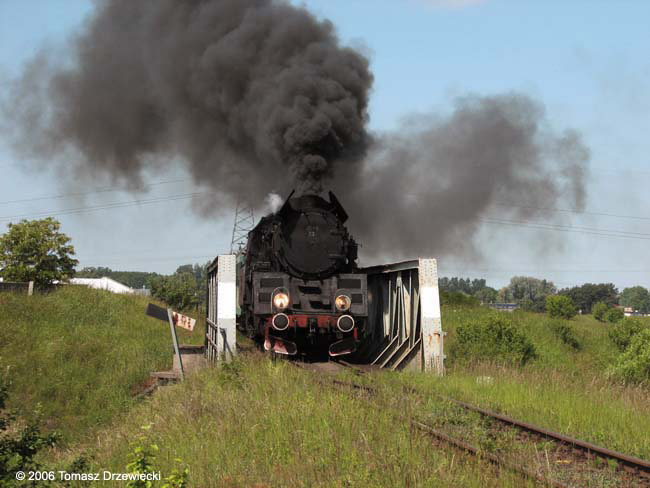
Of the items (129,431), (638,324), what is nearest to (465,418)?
(129,431)

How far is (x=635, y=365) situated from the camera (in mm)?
12352

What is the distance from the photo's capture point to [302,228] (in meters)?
12.3

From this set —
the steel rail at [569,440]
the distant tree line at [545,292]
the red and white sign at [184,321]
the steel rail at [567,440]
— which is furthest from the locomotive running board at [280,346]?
the distant tree line at [545,292]

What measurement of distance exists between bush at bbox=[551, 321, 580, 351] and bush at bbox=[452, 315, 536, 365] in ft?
22.6

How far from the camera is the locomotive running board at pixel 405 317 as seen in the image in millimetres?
11117

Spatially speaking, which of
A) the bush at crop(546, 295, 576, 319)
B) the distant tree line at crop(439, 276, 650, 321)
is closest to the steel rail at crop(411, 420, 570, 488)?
the bush at crop(546, 295, 576, 319)

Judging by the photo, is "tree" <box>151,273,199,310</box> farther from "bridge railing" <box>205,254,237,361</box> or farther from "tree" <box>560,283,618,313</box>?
"tree" <box>560,283,618,313</box>

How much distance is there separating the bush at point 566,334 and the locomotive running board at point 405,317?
8.99m

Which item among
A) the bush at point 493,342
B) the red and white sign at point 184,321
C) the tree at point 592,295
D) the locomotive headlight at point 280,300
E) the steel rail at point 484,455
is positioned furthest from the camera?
the tree at point 592,295

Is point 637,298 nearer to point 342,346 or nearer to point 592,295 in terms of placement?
point 592,295

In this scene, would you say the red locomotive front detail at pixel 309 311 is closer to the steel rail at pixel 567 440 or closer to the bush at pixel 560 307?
the steel rail at pixel 567 440

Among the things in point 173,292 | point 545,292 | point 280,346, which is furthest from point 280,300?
point 545,292

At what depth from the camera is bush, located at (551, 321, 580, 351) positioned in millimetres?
21167

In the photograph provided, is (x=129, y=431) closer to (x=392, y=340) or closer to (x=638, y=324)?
(x=392, y=340)
